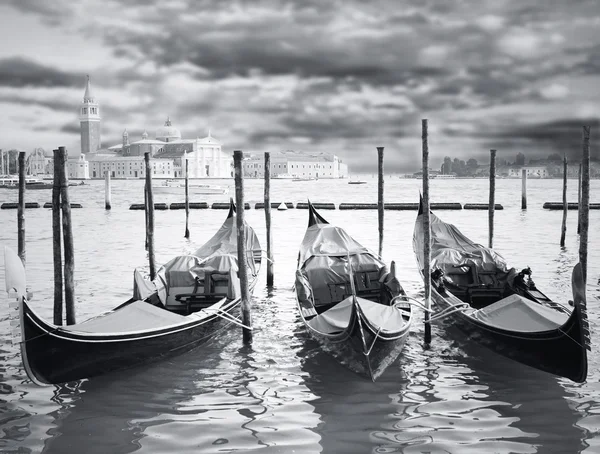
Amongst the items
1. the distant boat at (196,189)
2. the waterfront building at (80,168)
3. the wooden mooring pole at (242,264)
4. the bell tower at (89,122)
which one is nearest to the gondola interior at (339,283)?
the wooden mooring pole at (242,264)

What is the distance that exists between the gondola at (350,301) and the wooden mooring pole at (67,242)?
2243 millimetres

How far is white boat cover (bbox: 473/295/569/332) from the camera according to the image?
210 inches

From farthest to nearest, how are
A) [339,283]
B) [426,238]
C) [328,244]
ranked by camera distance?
1. [328,244]
2. [339,283]
3. [426,238]

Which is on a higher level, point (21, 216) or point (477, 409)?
point (21, 216)

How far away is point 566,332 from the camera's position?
4766 millimetres

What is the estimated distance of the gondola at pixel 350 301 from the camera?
5.06 m

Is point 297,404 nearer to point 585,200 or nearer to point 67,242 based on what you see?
point 67,242

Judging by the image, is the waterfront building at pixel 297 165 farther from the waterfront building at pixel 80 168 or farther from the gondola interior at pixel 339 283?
the gondola interior at pixel 339 283

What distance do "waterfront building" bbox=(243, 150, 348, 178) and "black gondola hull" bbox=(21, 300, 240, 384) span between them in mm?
111844

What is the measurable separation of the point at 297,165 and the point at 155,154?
26799 millimetres

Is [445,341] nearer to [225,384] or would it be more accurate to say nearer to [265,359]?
[265,359]

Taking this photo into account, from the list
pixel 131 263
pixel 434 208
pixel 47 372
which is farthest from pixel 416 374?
pixel 434 208

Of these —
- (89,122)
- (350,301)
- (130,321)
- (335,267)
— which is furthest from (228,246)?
(89,122)

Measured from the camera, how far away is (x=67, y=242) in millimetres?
6191
